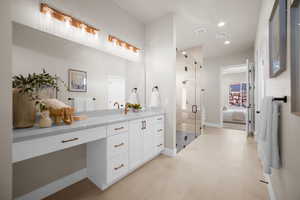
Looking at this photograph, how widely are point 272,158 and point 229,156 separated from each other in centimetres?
163

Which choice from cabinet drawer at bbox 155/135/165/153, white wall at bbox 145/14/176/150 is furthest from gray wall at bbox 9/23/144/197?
cabinet drawer at bbox 155/135/165/153

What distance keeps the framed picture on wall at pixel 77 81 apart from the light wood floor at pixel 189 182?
4.33ft

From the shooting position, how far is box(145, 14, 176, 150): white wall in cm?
249

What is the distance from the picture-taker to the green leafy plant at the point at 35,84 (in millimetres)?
1203

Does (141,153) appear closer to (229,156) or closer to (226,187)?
(226,187)

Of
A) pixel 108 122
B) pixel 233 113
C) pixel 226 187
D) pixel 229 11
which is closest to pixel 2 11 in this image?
pixel 108 122

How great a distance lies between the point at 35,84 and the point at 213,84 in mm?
5515

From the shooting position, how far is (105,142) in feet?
5.03

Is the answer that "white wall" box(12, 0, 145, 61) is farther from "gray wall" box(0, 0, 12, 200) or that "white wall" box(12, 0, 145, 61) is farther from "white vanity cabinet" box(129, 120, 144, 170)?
"white vanity cabinet" box(129, 120, 144, 170)

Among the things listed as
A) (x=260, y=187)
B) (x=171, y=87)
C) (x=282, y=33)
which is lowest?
(x=260, y=187)

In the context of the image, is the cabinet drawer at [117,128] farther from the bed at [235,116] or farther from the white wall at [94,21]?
the bed at [235,116]

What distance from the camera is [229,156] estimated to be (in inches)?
98.2

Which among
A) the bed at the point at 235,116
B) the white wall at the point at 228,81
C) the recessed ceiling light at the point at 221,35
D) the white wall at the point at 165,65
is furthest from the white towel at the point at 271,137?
the white wall at the point at 228,81

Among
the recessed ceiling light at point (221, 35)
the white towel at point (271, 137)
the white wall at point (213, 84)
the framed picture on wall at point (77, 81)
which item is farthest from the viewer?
the white wall at point (213, 84)
